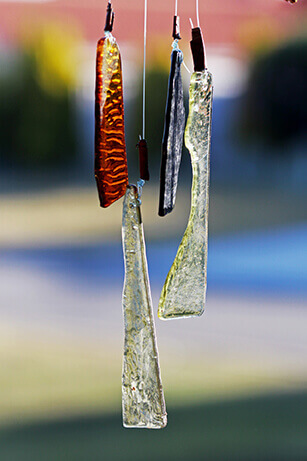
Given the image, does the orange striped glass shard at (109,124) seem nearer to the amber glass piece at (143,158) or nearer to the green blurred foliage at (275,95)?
the amber glass piece at (143,158)

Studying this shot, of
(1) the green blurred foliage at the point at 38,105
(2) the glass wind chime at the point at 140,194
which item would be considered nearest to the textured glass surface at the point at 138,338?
(2) the glass wind chime at the point at 140,194

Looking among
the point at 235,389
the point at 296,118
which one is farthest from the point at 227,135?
the point at 235,389

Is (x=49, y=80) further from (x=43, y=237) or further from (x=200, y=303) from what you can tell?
(x=200, y=303)

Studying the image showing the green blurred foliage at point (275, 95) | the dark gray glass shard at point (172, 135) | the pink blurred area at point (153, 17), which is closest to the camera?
the dark gray glass shard at point (172, 135)

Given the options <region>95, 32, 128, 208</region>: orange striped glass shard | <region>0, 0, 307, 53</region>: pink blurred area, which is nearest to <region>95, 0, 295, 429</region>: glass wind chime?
<region>95, 32, 128, 208</region>: orange striped glass shard

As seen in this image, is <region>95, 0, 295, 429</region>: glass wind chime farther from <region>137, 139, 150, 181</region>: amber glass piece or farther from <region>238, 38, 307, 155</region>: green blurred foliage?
<region>238, 38, 307, 155</region>: green blurred foliage

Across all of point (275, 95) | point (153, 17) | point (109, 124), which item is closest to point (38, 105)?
point (153, 17)

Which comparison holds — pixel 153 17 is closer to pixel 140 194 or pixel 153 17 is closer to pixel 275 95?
pixel 275 95
